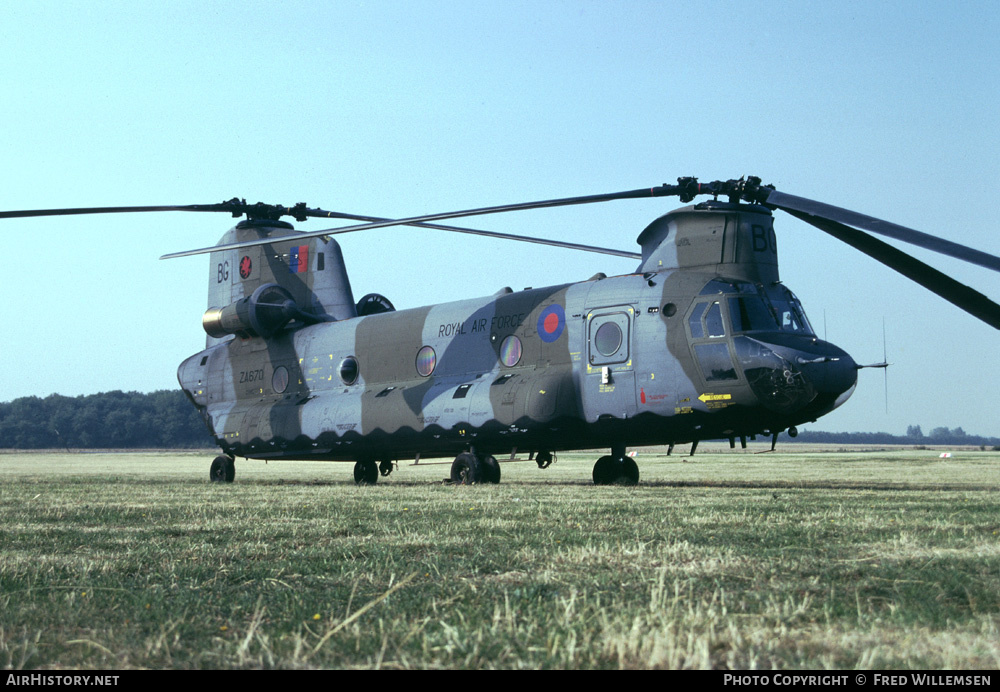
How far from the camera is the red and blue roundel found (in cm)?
2036

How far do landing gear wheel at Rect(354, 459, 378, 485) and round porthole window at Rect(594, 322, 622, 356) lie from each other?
827 cm

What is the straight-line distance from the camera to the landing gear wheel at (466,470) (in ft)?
68.9

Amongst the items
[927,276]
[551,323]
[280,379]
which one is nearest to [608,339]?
[551,323]

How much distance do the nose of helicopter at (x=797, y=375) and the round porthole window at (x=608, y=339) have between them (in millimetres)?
2605

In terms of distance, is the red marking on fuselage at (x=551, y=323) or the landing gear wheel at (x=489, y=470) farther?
the landing gear wheel at (x=489, y=470)

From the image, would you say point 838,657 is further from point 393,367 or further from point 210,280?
point 210,280

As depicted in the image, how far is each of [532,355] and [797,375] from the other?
580 centimetres

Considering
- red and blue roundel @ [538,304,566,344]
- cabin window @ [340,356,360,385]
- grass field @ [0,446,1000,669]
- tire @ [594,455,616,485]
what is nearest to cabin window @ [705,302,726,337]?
red and blue roundel @ [538,304,566,344]

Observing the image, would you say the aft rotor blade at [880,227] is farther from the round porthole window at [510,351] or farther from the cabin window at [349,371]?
the cabin window at [349,371]

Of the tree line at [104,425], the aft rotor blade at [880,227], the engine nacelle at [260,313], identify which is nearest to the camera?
the aft rotor blade at [880,227]

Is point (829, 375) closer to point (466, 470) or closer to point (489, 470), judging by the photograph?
point (489, 470)

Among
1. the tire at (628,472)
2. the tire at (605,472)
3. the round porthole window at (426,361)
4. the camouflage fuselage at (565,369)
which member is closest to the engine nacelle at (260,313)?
the camouflage fuselage at (565,369)
